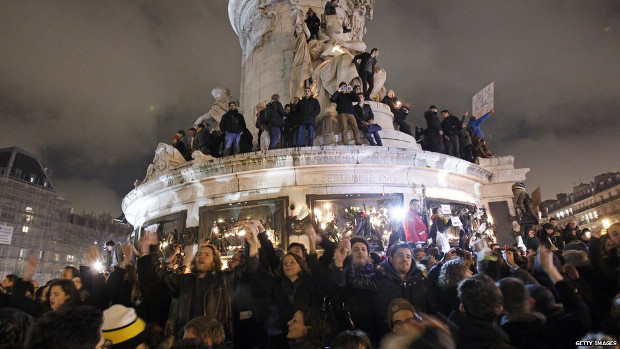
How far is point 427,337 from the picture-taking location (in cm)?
245

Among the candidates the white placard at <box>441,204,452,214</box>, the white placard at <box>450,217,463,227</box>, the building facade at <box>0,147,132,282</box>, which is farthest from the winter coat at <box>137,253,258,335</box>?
the building facade at <box>0,147,132,282</box>

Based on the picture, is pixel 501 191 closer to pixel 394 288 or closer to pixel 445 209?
pixel 445 209

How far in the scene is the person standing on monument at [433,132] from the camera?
612 inches

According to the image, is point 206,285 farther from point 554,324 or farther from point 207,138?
point 207,138

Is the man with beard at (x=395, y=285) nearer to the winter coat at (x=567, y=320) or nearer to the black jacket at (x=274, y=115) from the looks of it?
the winter coat at (x=567, y=320)

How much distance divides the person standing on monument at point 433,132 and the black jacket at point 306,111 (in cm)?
510

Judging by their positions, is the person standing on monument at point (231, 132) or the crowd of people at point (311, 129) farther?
the person standing on monument at point (231, 132)

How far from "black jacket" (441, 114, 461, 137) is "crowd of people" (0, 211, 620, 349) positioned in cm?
1081

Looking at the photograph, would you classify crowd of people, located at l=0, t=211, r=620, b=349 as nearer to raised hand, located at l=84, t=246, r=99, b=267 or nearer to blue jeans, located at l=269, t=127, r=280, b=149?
raised hand, located at l=84, t=246, r=99, b=267

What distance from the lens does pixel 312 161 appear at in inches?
493

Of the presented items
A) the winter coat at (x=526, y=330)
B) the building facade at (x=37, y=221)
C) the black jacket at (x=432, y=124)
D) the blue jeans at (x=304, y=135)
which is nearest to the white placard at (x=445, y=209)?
the black jacket at (x=432, y=124)

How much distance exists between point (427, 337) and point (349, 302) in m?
2.21

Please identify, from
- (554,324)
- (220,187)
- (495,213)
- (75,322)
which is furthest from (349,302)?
(495,213)

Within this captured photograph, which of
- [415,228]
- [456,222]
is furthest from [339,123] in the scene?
[456,222]
